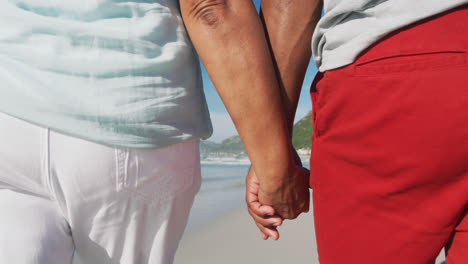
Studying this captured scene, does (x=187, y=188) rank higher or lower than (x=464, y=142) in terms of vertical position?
lower

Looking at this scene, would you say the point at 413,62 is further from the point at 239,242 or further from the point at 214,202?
the point at 214,202

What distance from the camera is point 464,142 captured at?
2.12ft

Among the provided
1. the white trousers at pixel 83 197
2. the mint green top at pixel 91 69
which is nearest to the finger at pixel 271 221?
the white trousers at pixel 83 197

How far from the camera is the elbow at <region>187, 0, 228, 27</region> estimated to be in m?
0.92

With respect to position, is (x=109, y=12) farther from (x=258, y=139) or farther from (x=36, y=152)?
(x=258, y=139)

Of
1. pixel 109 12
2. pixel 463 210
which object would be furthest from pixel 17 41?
pixel 463 210

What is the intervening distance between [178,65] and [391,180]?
622 millimetres

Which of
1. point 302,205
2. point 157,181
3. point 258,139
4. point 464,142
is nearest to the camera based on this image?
point 464,142

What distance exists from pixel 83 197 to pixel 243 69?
0.57 meters

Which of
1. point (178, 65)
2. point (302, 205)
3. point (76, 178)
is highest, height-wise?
point (178, 65)

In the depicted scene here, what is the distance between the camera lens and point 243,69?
3.11ft

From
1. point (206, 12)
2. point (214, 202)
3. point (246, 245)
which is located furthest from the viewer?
point (214, 202)

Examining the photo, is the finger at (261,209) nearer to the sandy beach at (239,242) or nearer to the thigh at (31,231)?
the thigh at (31,231)

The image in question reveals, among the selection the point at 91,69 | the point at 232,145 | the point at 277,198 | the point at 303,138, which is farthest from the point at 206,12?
the point at 303,138
